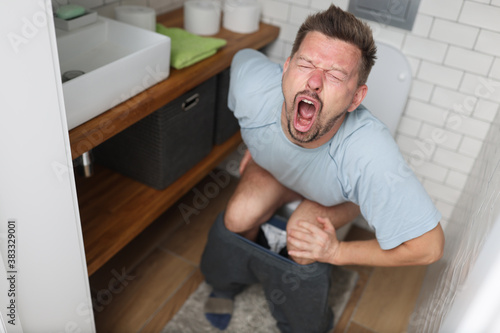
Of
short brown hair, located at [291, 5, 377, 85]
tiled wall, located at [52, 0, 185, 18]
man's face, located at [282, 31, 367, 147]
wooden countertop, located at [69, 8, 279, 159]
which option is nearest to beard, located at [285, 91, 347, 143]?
man's face, located at [282, 31, 367, 147]

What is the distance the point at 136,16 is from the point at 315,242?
3.09ft

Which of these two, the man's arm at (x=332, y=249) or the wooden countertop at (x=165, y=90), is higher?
the wooden countertop at (x=165, y=90)

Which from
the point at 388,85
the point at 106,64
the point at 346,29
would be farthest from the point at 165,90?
the point at 388,85

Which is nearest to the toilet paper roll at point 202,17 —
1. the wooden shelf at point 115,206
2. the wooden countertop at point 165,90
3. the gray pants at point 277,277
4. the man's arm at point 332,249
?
the wooden countertop at point 165,90

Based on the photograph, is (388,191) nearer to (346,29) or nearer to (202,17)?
(346,29)

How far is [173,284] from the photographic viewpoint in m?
1.76

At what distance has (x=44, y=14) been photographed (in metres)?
0.80

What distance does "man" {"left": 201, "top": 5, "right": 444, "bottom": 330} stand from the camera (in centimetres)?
118

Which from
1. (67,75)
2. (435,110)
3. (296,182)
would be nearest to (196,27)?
(67,75)

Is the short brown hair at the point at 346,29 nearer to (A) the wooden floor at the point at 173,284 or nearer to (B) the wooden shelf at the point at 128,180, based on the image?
(B) the wooden shelf at the point at 128,180

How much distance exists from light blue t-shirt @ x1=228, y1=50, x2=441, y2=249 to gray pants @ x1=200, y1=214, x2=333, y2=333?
236 millimetres

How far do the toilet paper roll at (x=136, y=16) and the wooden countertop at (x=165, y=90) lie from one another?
193 mm

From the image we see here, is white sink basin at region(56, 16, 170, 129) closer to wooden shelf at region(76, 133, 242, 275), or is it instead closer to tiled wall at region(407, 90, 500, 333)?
wooden shelf at region(76, 133, 242, 275)

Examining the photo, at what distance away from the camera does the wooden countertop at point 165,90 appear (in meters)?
1.19
